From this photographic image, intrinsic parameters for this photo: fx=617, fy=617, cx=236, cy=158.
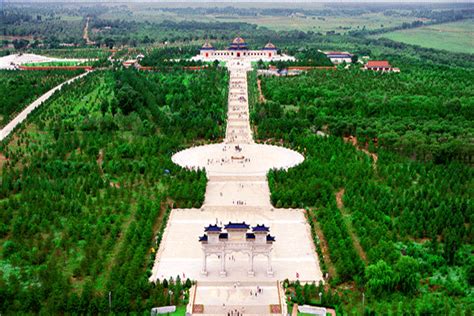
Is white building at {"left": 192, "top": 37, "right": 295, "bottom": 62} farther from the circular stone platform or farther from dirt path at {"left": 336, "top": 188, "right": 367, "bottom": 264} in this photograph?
dirt path at {"left": 336, "top": 188, "right": 367, "bottom": 264}

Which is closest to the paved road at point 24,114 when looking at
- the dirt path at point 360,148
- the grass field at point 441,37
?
the dirt path at point 360,148

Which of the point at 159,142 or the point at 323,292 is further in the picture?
the point at 159,142

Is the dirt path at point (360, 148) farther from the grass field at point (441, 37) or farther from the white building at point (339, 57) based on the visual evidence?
the grass field at point (441, 37)

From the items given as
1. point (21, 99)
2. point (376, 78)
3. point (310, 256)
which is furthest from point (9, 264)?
point (376, 78)

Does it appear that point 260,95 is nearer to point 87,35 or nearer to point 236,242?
point 236,242

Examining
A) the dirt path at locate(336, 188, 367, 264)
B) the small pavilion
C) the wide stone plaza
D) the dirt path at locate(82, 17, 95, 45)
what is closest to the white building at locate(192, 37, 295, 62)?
the dirt path at locate(82, 17, 95, 45)

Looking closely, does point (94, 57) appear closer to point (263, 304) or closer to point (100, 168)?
point (100, 168)
